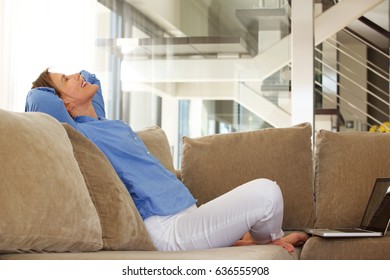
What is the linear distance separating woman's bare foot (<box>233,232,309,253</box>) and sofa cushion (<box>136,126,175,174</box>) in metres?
0.62

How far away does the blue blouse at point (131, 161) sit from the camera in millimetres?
2326

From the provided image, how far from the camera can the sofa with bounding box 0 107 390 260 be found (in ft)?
5.42

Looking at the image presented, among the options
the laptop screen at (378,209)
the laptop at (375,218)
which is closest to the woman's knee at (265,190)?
the laptop at (375,218)

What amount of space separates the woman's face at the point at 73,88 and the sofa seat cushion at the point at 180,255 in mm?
767

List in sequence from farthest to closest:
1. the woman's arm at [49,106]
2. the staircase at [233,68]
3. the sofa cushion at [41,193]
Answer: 1. the staircase at [233,68]
2. the woman's arm at [49,106]
3. the sofa cushion at [41,193]

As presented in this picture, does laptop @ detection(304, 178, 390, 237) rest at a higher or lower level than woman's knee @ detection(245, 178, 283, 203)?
lower

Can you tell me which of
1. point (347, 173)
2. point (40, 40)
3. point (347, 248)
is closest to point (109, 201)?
point (347, 248)

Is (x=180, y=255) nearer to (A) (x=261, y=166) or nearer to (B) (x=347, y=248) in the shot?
(B) (x=347, y=248)

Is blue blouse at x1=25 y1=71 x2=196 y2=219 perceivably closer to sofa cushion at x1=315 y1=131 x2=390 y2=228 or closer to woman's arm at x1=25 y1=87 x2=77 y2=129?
woman's arm at x1=25 y1=87 x2=77 y2=129

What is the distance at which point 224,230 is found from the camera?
2.32 m

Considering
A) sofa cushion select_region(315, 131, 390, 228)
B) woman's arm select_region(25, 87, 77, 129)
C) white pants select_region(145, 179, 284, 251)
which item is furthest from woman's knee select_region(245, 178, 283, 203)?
sofa cushion select_region(315, 131, 390, 228)

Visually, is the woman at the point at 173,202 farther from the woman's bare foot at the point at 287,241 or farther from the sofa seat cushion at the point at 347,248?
the sofa seat cushion at the point at 347,248
